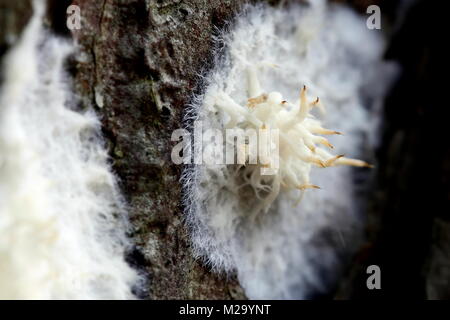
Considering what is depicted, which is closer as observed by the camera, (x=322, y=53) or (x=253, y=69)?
(x=253, y=69)

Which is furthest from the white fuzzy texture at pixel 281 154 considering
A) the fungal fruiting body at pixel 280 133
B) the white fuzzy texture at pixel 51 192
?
the white fuzzy texture at pixel 51 192

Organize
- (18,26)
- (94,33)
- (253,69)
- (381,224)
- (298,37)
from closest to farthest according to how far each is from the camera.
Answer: (18,26) → (94,33) → (253,69) → (298,37) → (381,224)

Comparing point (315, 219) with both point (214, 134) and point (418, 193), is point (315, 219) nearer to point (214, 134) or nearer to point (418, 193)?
point (418, 193)

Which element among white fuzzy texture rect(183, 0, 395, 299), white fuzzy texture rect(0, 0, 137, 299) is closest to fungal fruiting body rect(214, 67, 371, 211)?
white fuzzy texture rect(183, 0, 395, 299)

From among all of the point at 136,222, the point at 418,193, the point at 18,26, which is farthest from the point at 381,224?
the point at 18,26

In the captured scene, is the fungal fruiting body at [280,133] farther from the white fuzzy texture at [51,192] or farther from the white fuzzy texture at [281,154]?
the white fuzzy texture at [51,192]
